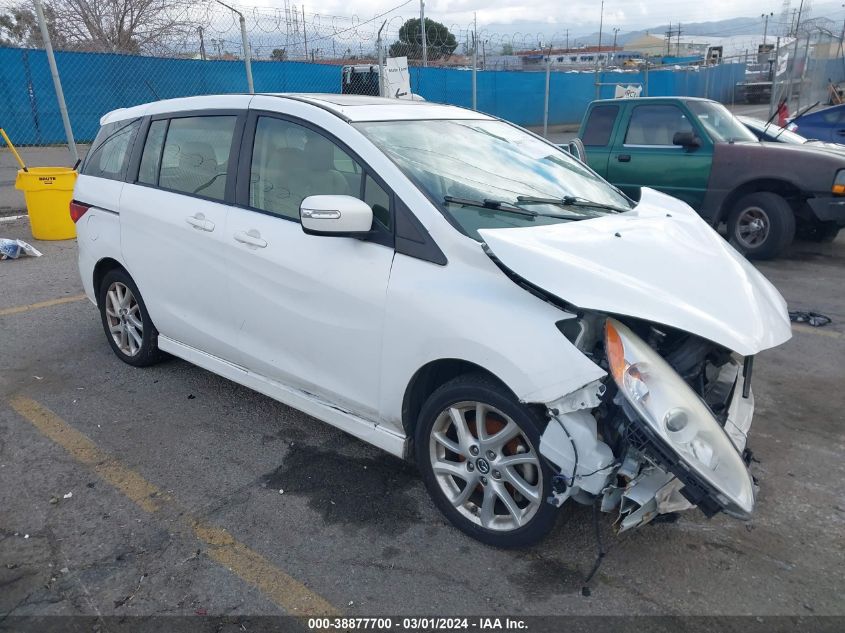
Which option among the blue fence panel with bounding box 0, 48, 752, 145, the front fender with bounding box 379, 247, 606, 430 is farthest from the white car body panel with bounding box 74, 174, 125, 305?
the blue fence panel with bounding box 0, 48, 752, 145

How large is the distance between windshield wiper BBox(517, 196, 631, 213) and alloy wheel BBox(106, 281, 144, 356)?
9.11 feet

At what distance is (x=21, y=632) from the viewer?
101 inches

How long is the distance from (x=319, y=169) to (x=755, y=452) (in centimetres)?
277

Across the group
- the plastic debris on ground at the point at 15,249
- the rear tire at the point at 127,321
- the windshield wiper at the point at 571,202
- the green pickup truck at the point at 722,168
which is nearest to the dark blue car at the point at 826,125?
the green pickup truck at the point at 722,168

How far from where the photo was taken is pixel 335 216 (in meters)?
3.04

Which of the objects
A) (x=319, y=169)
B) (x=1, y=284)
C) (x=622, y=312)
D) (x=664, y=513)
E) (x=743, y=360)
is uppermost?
(x=319, y=169)

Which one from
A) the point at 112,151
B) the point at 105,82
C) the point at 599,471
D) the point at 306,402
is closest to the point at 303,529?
the point at 306,402

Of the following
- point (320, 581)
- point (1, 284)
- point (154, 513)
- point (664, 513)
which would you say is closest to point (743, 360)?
point (664, 513)

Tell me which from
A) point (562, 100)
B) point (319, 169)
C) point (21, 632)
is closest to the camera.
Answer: point (21, 632)

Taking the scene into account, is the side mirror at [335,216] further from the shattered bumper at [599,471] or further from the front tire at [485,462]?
the shattered bumper at [599,471]

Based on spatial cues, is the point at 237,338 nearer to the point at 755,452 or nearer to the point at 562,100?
the point at 755,452

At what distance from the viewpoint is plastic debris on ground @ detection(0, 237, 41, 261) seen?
8.02 metres

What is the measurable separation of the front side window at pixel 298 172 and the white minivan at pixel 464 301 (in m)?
0.01

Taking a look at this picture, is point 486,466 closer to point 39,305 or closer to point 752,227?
point 39,305
